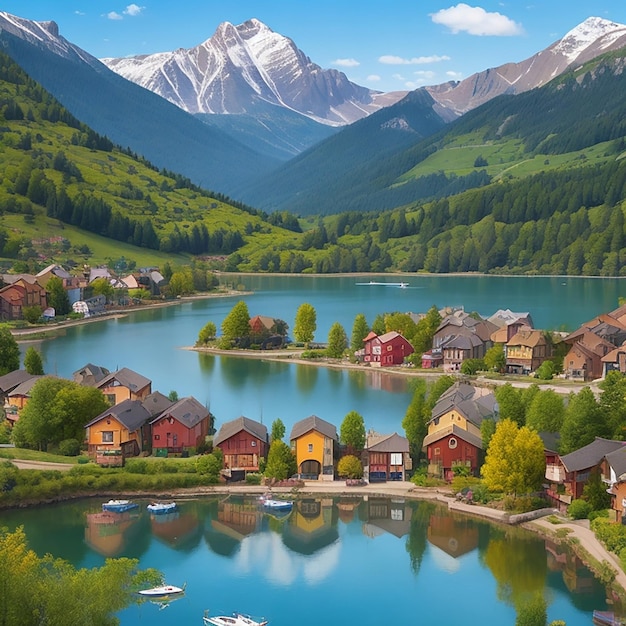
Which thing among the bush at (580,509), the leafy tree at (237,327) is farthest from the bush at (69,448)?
the leafy tree at (237,327)

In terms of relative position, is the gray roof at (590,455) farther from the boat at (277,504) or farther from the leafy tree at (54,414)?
the leafy tree at (54,414)

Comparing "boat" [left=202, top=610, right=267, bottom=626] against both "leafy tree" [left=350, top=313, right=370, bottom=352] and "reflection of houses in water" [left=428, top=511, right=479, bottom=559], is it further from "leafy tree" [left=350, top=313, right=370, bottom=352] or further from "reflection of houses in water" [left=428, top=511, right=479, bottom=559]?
"leafy tree" [left=350, top=313, right=370, bottom=352]

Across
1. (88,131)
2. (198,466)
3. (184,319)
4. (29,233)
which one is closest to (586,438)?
(198,466)

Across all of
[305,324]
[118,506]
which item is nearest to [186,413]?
[118,506]

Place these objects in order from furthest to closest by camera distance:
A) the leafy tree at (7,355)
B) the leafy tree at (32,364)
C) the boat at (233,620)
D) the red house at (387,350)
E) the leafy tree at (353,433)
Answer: the red house at (387,350) < the leafy tree at (7,355) < the leafy tree at (32,364) < the leafy tree at (353,433) < the boat at (233,620)

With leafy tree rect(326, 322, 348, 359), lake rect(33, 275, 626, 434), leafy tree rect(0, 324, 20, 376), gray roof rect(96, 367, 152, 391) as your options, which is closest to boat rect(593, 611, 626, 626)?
lake rect(33, 275, 626, 434)

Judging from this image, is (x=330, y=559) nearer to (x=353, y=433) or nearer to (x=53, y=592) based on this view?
(x=353, y=433)

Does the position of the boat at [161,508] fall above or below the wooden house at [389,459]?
below
